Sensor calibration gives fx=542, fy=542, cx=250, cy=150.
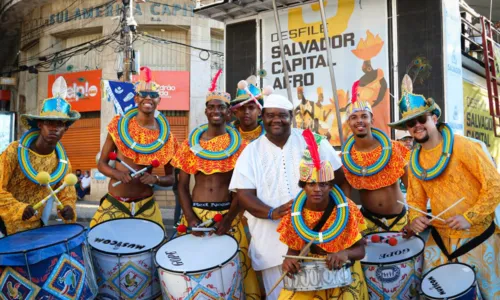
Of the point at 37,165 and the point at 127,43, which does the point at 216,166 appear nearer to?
the point at 37,165

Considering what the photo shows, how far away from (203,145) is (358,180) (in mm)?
1459

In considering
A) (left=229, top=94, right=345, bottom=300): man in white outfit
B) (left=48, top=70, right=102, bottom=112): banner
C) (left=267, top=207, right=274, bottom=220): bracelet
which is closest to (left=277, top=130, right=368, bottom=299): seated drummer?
(left=267, top=207, right=274, bottom=220): bracelet

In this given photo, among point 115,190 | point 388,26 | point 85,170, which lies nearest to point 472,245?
point 115,190

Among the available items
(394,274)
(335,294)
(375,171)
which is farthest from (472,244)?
(335,294)

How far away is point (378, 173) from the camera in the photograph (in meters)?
4.93

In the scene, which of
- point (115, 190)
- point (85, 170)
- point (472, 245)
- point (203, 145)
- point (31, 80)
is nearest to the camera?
point (472, 245)

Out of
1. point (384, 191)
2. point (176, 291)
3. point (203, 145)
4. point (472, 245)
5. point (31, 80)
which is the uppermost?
point (31, 80)

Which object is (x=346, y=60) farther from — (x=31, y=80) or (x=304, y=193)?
(x=31, y=80)

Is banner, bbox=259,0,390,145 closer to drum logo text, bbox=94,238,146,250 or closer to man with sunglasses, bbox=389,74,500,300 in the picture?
man with sunglasses, bbox=389,74,500,300

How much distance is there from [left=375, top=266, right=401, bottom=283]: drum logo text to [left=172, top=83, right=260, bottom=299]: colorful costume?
41.9 inches

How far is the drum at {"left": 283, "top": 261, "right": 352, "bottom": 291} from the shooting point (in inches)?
136

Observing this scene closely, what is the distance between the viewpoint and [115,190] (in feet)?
17.3

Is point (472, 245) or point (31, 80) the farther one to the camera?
point (31, 80)

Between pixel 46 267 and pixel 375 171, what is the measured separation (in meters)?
2.85
